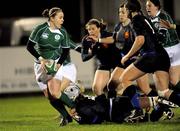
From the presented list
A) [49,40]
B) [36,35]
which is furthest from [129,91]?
[36,35]

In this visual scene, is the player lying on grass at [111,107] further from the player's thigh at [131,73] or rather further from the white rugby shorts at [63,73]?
the white rugby shorts at [63,73]

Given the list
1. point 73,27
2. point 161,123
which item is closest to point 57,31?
point 161,123

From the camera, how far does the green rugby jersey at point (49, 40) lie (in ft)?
38.3

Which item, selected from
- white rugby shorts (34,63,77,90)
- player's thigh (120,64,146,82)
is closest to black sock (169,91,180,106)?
player's thigh (120,64,146,82)

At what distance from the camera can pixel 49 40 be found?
11.8 m

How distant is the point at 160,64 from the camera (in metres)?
11.0

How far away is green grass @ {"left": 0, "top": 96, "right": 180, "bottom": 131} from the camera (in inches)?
427

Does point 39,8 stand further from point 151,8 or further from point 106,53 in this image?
point 151,8

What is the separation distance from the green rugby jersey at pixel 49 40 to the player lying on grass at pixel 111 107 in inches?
35.6

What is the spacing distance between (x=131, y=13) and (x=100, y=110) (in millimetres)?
1572

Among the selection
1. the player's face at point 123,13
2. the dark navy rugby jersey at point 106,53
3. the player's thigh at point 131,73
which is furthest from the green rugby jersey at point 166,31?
the dark navy rugby jersey at point 106,53

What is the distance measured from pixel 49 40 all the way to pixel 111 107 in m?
1.52

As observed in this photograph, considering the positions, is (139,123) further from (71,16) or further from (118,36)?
(71,16)

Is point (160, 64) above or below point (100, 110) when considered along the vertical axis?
above
